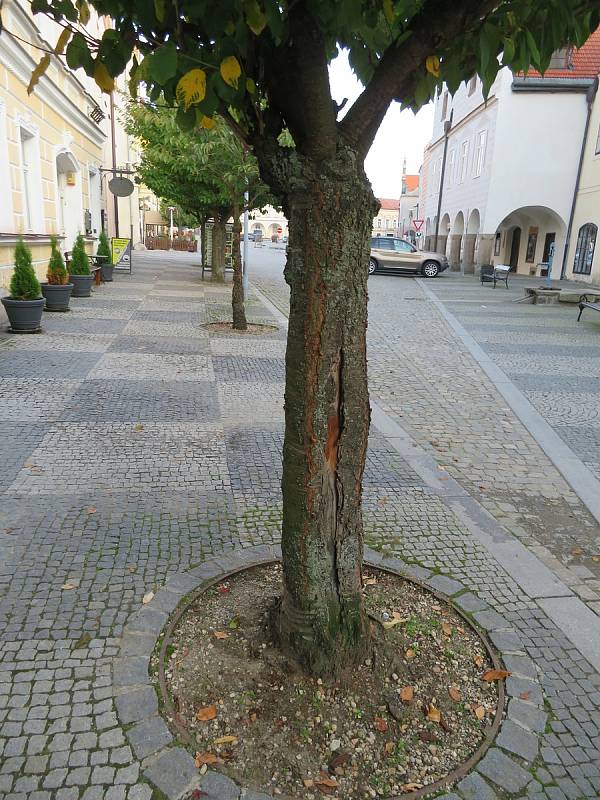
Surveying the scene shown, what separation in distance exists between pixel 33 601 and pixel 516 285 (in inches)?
943

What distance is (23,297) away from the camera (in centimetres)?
975

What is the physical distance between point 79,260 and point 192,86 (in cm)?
1372

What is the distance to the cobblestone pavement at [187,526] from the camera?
2406 millimetres

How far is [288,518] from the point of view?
9.00 ft

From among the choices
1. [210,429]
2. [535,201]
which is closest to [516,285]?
[535,201]

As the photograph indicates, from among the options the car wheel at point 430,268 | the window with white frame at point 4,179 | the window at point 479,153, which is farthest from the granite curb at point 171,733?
the window at point 479,153

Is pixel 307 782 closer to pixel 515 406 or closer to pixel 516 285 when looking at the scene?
pixel 515 406

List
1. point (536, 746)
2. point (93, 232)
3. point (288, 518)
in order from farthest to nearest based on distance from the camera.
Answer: point (93, 232)
point (288, 518)
point (536, 746)

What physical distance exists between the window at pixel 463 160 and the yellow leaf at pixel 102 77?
3059 centimetres


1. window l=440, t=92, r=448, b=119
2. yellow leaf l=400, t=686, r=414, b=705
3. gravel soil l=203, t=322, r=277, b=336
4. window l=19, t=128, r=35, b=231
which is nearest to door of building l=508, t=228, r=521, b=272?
window l=440, t=92, r=448, b=119

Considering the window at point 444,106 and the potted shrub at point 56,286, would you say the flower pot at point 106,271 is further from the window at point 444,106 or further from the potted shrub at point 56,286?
the window at point 444,106

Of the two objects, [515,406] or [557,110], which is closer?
[515,406]

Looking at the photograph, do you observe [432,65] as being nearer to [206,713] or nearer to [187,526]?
[206,713]

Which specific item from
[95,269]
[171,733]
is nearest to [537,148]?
[95,269]
